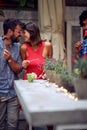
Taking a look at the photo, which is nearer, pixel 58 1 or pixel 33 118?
pixel 33 118

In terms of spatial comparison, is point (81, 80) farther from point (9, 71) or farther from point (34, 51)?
point (9, 71)

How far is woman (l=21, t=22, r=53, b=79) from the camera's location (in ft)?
18.9

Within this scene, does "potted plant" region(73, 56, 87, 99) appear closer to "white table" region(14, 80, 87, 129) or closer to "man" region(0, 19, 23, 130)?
"white table" region(14, 80, 87, 129)

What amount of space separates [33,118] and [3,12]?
194 inches

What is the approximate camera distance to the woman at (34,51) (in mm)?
5750

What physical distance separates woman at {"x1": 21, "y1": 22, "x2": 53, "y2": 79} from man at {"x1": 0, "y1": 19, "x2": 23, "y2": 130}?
0.44 feet

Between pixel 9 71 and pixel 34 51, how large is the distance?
0.45 m

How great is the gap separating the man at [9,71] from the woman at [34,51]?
134 millimetres

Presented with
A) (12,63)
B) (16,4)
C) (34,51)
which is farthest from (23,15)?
Result: (12,63)

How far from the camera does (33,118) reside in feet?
9.04

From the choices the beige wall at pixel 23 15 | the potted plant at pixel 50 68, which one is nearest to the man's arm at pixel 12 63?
the potted plant at pixel 50 68

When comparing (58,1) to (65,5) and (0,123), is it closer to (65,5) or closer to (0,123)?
(65,5)

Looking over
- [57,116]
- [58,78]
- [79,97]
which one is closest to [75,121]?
[57,116]

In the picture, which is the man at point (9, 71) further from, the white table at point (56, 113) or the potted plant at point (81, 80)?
the white table at point (56, 113)
